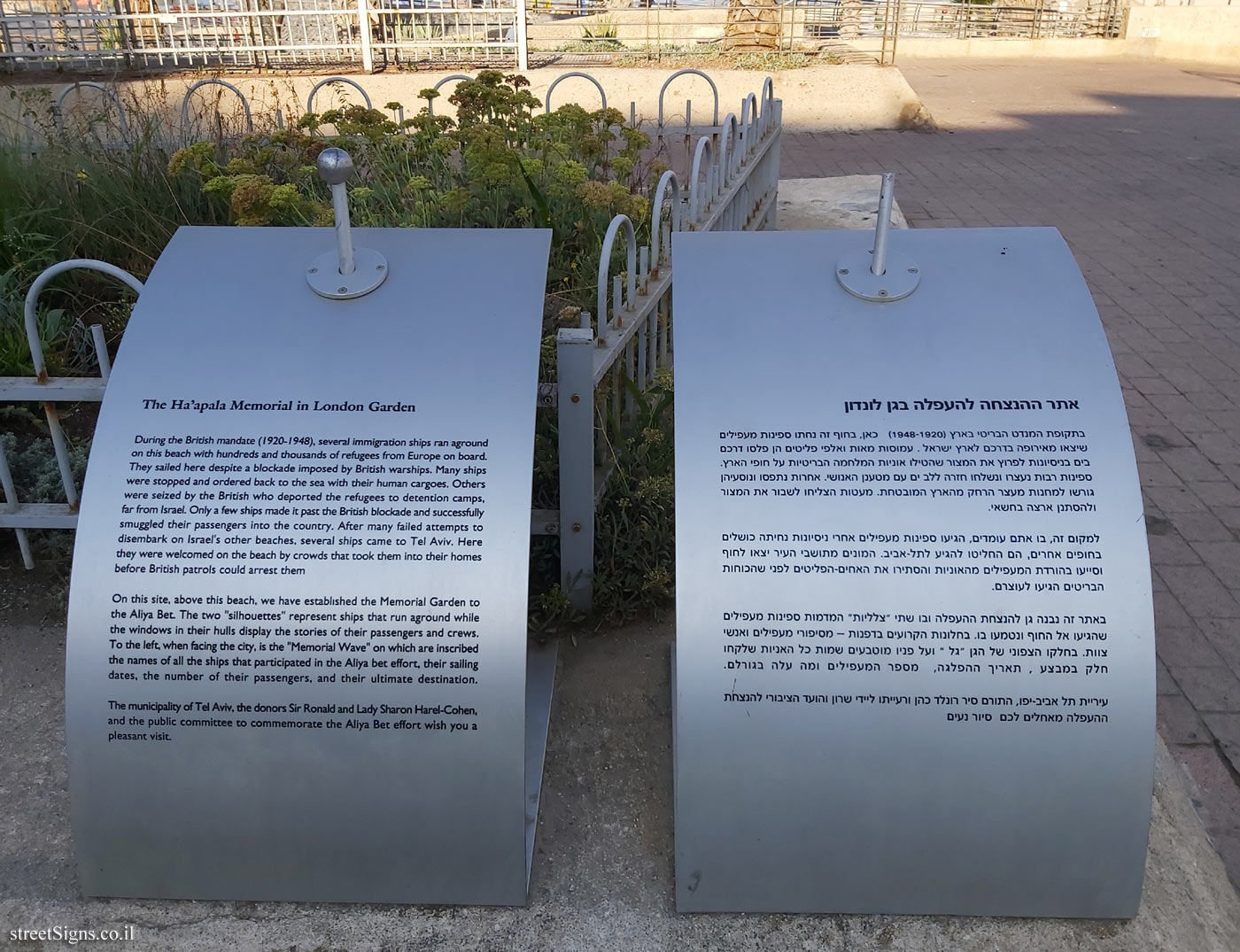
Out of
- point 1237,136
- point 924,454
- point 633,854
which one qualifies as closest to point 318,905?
point 633,854

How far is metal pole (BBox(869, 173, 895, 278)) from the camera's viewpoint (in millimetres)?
2148

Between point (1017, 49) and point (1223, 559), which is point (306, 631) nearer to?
point (1223, 559)

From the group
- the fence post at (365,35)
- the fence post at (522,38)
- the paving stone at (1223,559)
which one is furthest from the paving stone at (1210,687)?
the fence post at (365,35)

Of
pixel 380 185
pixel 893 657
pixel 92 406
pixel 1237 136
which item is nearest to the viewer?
pixel 893 657

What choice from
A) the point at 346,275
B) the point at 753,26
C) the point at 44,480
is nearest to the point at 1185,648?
the point at 346,275

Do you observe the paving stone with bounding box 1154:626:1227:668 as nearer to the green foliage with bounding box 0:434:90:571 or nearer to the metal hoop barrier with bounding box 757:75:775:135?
the green foliage with bounding box 0:434:90:571

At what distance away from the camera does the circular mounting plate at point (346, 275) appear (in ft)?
7.37

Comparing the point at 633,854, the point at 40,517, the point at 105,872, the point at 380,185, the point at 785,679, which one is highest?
the point at 380,185

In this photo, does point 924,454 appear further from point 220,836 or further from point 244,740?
point 220,836

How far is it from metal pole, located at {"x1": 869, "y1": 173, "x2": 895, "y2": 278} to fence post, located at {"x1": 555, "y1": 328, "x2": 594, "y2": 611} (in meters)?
0.76

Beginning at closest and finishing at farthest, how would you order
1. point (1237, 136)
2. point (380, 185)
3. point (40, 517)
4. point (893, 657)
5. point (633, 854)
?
point (893, 657), point (633, 854), point (40, 517), point (380, 185), point (1237, 136)

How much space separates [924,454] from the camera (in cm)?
202

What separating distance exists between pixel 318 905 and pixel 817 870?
3.58ft

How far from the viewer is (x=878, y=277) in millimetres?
2230
